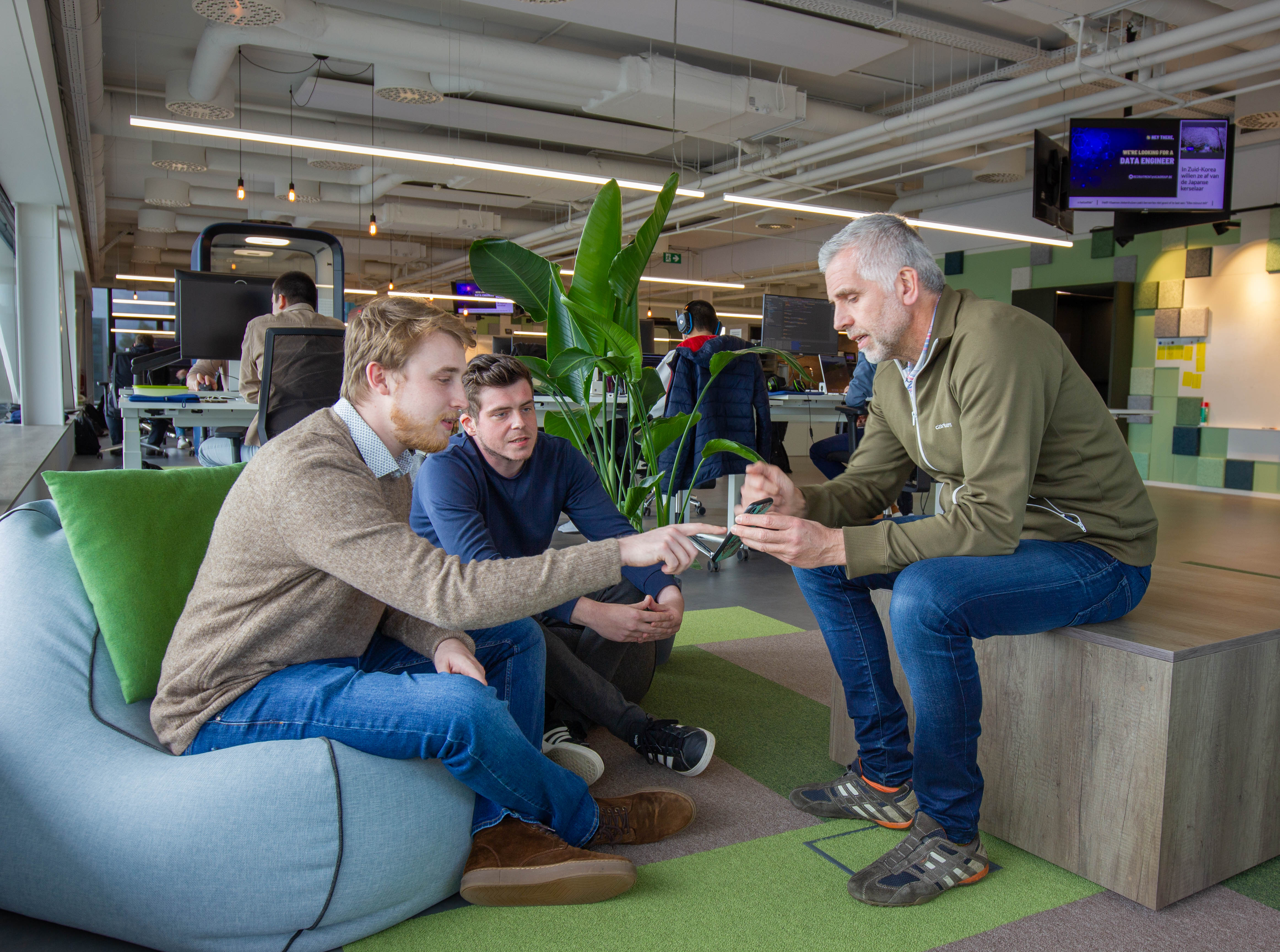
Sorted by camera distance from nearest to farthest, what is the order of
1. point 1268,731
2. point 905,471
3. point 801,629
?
point 1268,731, point 905,471, point 801,629

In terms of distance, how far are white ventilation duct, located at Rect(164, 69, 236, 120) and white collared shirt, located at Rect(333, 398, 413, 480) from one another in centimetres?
755

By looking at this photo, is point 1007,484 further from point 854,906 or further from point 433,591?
point 433,591

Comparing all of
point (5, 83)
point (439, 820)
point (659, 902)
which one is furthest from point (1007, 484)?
point (5, 83)

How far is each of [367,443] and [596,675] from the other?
947 millimetres

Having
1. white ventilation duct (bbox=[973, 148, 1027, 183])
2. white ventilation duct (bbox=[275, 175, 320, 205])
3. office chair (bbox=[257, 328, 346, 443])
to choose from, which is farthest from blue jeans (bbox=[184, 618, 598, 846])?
white ventilation duct (bbox=[275, 175, 320, 205])

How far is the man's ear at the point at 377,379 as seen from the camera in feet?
5.24

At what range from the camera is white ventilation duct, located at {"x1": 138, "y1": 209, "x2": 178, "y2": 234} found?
1329cm

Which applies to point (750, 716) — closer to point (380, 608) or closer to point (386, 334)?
point (380, 608)

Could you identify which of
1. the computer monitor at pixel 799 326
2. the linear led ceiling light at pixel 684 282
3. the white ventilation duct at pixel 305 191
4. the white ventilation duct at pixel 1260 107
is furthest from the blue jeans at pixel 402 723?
the linear led ceiling light at pixel 684 282

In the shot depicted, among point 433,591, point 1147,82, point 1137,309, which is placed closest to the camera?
point 433,591

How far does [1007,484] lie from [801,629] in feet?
6.76

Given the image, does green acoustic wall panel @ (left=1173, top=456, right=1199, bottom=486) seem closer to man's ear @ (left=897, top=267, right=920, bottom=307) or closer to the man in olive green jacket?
the man in olive green jacket

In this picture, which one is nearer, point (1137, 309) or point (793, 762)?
point (793, 762)

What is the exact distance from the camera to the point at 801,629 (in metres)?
3.62
